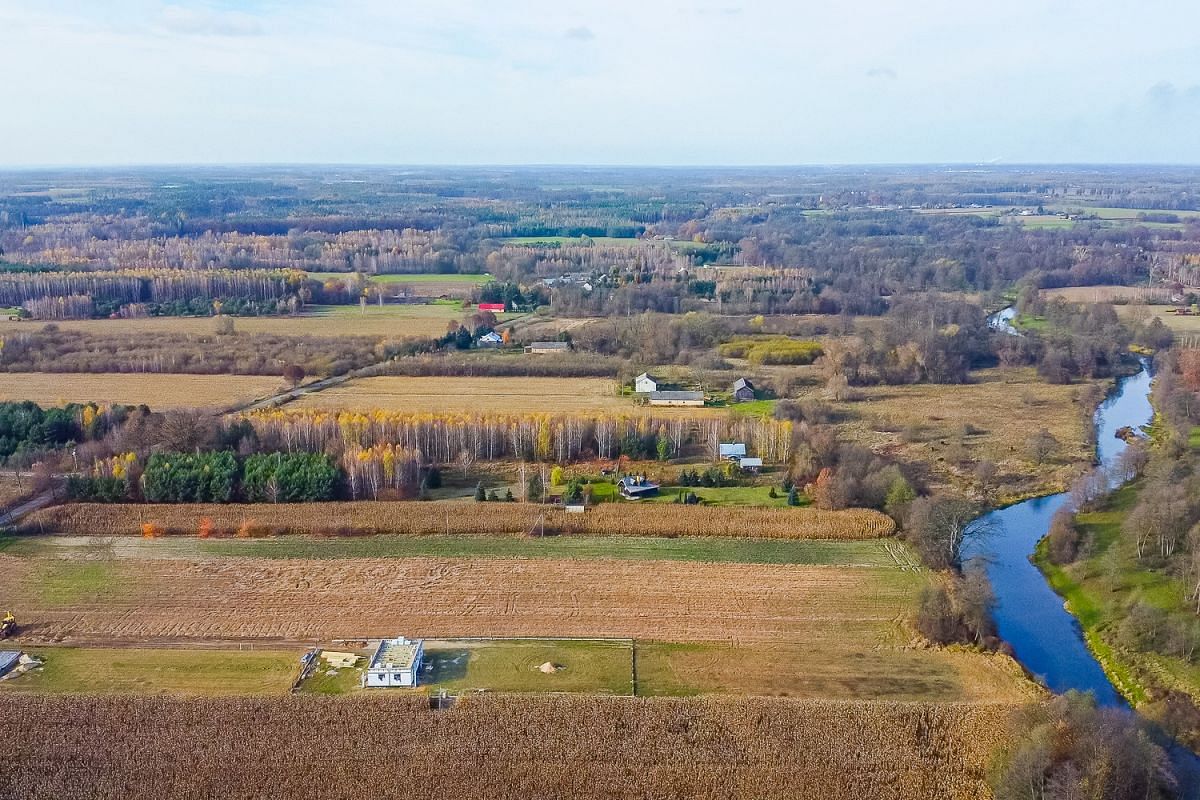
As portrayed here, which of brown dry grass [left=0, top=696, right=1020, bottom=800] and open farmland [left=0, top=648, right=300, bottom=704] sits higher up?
open farmland [left=0, top=648, right=300, bottom=704]

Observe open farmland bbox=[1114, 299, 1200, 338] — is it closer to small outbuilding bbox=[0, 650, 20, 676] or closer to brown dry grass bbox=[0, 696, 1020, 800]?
brown dry grass bbox=[0, 696, 1020, 800]

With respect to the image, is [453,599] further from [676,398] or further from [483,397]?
[676,398]

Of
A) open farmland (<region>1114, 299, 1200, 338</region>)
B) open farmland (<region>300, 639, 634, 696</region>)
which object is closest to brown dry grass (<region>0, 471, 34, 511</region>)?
open farmland (<region>300, 639, 634, 696</region>)

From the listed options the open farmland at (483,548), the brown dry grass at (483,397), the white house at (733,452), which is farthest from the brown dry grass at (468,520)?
the brown dry grass at (483,397)

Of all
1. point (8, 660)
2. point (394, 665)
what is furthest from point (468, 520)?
point (8, 660)

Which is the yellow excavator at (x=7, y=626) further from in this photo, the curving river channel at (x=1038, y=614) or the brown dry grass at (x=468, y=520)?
the curving river channel at (x=1038, y=614)
